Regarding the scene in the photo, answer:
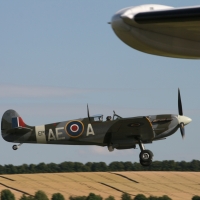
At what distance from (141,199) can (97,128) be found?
52.6 meters

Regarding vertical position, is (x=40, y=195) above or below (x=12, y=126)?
below

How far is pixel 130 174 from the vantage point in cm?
9338

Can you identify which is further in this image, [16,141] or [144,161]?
[16,141]

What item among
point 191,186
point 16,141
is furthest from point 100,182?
point 16,141

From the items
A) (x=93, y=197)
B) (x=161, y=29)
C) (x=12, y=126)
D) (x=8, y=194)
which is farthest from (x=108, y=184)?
(x=161, y=29)

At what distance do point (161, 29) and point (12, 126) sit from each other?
102ft

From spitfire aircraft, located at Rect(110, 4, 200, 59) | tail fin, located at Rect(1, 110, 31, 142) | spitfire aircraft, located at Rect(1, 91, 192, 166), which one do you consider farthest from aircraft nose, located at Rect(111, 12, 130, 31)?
tail fin, located at Rect(1, 110, 31, 142)

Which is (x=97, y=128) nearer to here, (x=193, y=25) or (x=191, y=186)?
(x=193, y=25)

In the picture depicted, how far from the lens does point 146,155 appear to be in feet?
106

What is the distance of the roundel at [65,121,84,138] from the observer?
34.4 meters

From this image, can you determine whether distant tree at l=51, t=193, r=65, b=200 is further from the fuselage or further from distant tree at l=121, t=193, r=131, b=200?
the fuselage

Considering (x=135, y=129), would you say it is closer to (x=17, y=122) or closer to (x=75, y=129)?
(x=75, y=129)

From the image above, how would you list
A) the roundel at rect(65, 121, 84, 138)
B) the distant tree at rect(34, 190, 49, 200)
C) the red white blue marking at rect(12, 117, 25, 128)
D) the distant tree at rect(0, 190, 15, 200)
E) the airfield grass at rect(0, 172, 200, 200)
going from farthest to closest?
the airfield grass at rect(0, 172, 200, 200) → the distant tree at rect(34, 190, 49, 200) → the distant tree at rect(0, 190, 15, 200) → the red white blue marking at rect(12, 117, 25, 128) → the roundel at rect(65, 121, 84, 138)

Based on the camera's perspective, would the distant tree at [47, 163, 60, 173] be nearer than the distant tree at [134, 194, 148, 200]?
No
